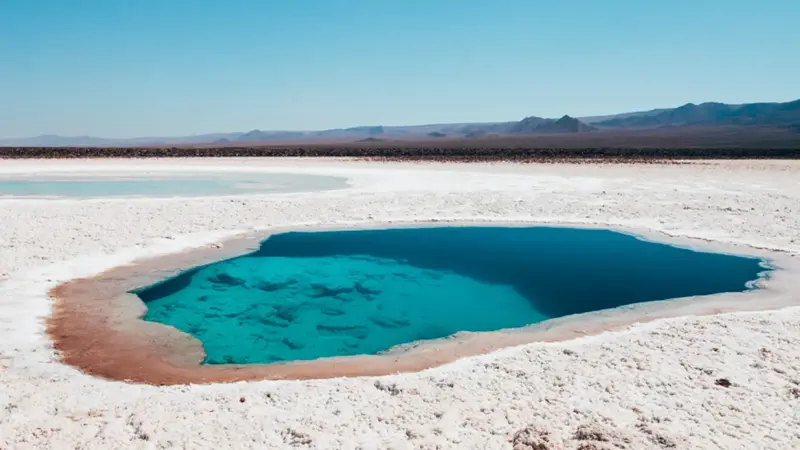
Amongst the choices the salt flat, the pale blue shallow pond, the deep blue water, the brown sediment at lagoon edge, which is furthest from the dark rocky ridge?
the salt flat

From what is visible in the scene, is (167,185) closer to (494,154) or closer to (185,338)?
(185,338)

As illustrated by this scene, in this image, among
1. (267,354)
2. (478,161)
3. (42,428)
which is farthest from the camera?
(478,161)

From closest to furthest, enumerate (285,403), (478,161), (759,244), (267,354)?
(285,403) < (267,354) < (759,244) < (478,161)

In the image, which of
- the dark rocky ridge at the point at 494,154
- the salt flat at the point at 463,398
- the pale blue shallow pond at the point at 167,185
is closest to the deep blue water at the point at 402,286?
the salt flat at the point at 463,398

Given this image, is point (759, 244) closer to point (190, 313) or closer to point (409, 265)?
point (409, 265)

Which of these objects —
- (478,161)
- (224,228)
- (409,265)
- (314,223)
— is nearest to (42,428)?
(409,265)

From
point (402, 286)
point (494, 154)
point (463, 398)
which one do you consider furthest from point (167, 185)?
point (494, 154)
